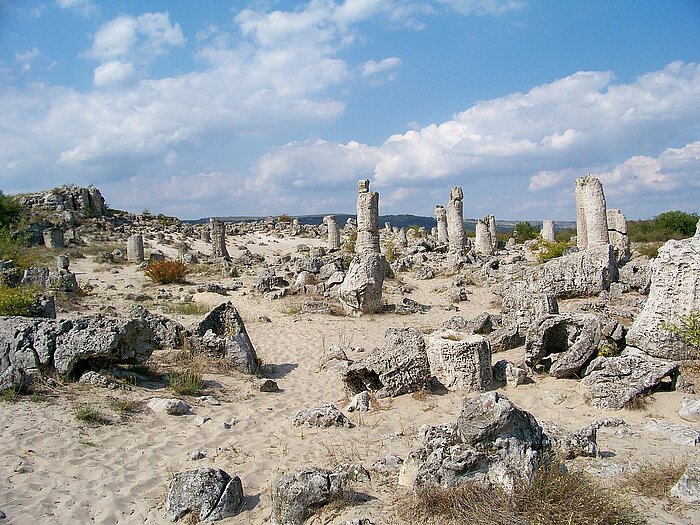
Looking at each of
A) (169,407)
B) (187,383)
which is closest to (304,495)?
(169,407)

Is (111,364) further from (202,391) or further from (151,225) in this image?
(151,225)

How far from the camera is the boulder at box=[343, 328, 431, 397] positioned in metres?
6.91

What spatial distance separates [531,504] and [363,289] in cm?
1073

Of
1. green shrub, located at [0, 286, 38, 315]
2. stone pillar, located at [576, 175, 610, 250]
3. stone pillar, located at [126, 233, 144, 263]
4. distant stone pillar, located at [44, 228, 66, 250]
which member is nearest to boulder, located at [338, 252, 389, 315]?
green shrub, located at [0, 286, 38, 315]

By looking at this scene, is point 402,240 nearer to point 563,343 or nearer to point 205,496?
point 563,343

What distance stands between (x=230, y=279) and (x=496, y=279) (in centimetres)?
1100

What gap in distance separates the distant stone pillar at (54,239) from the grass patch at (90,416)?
82.3ft

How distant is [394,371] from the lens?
6.99m

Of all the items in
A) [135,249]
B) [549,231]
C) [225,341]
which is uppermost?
[135,249]

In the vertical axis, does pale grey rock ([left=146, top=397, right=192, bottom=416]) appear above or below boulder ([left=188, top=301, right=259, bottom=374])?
below

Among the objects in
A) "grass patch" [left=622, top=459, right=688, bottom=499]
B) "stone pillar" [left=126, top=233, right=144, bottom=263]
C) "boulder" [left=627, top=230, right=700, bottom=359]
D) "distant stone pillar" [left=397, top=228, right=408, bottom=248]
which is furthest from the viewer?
"distant stone pillar" [left=397, top=228, right=408, bottom=248]

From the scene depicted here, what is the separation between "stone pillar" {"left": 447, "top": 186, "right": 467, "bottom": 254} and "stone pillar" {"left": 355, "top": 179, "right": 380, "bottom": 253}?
18.3ft

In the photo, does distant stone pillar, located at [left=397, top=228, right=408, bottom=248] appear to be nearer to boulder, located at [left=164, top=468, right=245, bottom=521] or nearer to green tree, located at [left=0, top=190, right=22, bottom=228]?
green tree, located at [left=0, top=190, right=22, bottom=228]

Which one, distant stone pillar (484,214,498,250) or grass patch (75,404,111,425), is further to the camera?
distant stone pillar (484,214,498,250)
